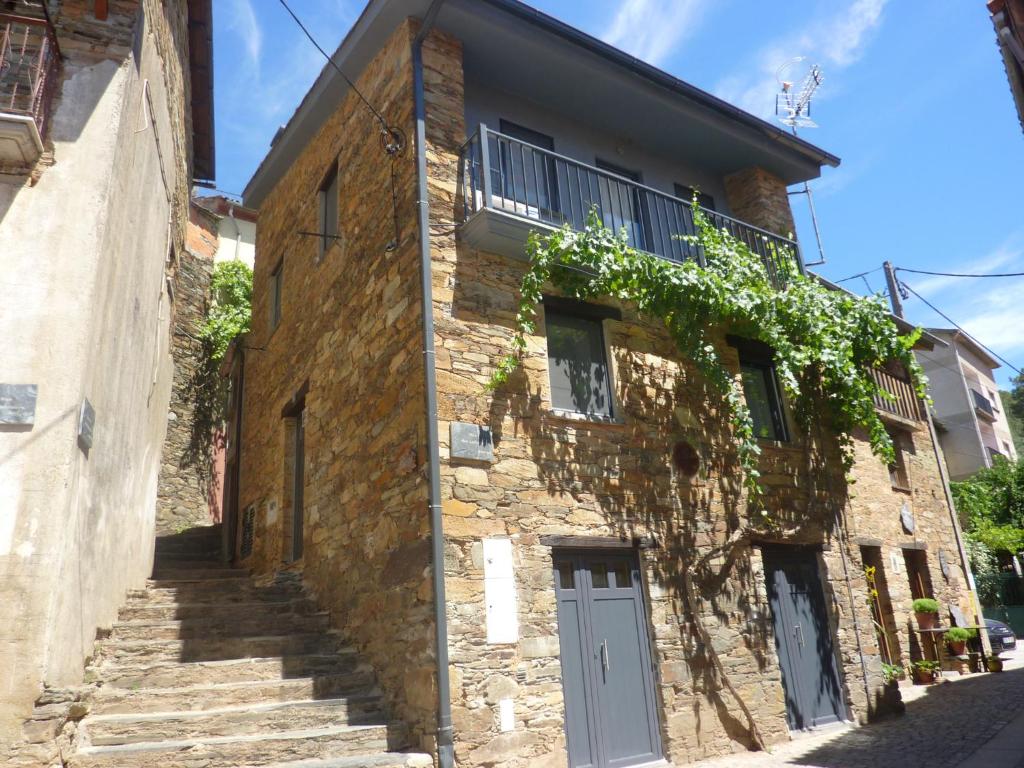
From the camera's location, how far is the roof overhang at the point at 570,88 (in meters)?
7.58

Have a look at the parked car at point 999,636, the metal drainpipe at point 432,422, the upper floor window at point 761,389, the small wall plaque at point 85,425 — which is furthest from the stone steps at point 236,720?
the parked car at point 999,636

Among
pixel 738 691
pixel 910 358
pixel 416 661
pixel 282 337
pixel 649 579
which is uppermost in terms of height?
pixel 282 337

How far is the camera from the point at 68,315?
5.04 metres

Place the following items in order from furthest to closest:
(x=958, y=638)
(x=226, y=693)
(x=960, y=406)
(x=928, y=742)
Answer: (x=960, y=406) → (x=958, y=638) → (x=928, y=742) → (x=226, y=693)

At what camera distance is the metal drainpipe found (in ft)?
17.5

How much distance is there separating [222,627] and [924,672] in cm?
960

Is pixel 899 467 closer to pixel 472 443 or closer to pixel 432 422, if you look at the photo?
pixel 472 443

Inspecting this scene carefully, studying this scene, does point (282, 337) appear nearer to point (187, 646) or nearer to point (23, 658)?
point (187, 646)

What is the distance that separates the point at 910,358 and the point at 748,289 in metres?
2.62

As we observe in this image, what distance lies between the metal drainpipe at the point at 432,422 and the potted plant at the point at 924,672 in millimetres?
8554

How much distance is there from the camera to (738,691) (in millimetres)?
6926

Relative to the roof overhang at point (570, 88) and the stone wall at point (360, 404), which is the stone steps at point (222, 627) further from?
the roof overhang at point (570, 88)

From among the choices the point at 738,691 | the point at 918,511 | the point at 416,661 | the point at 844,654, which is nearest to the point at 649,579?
the point at 738,691

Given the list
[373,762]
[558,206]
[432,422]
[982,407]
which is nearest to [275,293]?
[558,206]
